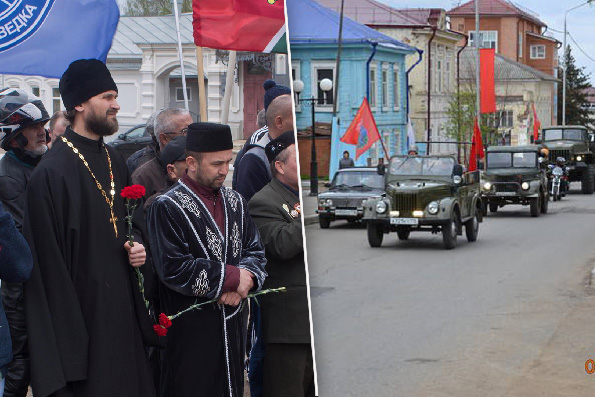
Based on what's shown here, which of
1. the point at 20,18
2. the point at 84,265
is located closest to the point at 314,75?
the point at 84,265

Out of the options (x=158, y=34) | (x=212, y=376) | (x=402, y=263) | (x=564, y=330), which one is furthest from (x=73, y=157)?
(x=402, y=263)

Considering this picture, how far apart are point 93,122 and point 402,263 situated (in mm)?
9272

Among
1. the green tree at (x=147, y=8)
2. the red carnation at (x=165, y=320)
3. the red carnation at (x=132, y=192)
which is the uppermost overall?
the green tree at (x=147, y=8)

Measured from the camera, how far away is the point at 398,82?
4738mm

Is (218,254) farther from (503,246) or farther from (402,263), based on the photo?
(503,246)

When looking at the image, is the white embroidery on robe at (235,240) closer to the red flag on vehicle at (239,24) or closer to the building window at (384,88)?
the red flag on vehicle at (239,24)

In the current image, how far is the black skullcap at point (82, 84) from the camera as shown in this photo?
10.2 feet

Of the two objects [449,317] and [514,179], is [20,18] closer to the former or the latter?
[449,317]

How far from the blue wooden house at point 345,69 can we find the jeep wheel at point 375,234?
806 cm

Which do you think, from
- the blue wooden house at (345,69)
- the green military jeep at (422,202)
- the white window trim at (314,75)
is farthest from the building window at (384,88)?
the green military jeep at (422,202)

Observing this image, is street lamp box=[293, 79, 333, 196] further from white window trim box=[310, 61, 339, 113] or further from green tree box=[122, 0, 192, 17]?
green tree box=[122, 0, 192, 17]

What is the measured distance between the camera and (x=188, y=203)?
10.6ft

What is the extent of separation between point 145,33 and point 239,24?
637 millimetres

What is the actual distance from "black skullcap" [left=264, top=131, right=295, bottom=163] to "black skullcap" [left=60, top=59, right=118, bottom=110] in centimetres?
68
